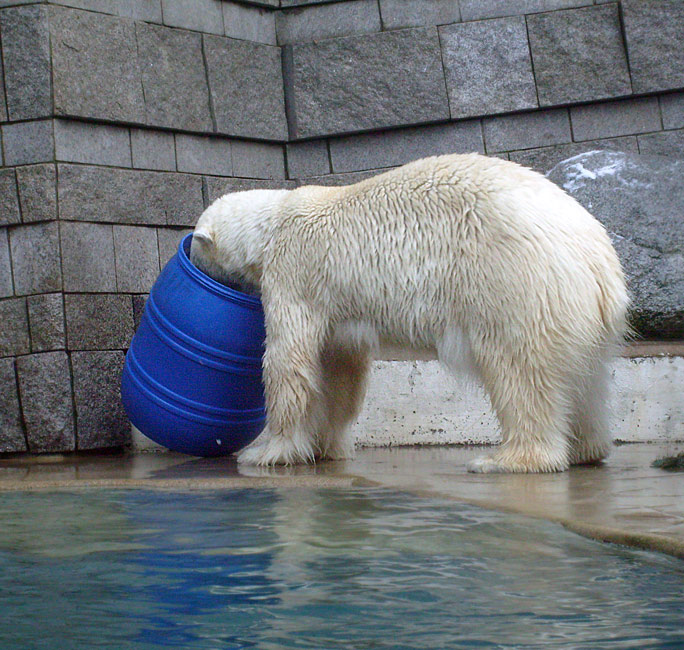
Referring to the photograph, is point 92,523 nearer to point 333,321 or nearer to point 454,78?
point 333,321

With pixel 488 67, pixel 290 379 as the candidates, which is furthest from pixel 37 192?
pixel 488 67

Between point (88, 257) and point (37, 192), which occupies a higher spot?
point (37, 192)

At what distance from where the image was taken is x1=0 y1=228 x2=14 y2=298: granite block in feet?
21.2

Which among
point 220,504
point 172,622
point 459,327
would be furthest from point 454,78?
point 172,622

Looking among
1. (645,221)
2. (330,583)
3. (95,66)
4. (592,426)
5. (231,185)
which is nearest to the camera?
(330,583)

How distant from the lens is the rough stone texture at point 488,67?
7.22m

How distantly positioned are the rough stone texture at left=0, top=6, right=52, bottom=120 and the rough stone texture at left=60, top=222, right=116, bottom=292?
743 millimetres

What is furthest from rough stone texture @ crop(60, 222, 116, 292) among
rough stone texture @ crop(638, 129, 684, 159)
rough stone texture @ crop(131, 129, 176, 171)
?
rough stone texture @ crop(638, 129, 684, 159)

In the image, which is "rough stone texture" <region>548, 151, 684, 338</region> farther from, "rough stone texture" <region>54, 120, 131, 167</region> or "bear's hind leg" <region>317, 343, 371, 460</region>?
"rough stone texture" <region>54, 120, 131, 167</region>

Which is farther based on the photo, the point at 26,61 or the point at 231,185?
the point at 231,185

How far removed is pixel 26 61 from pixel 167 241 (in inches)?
55.8

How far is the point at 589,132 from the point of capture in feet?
23.7

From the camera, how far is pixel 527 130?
7.29 metres

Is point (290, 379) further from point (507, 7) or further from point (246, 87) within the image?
point (507, 7)
